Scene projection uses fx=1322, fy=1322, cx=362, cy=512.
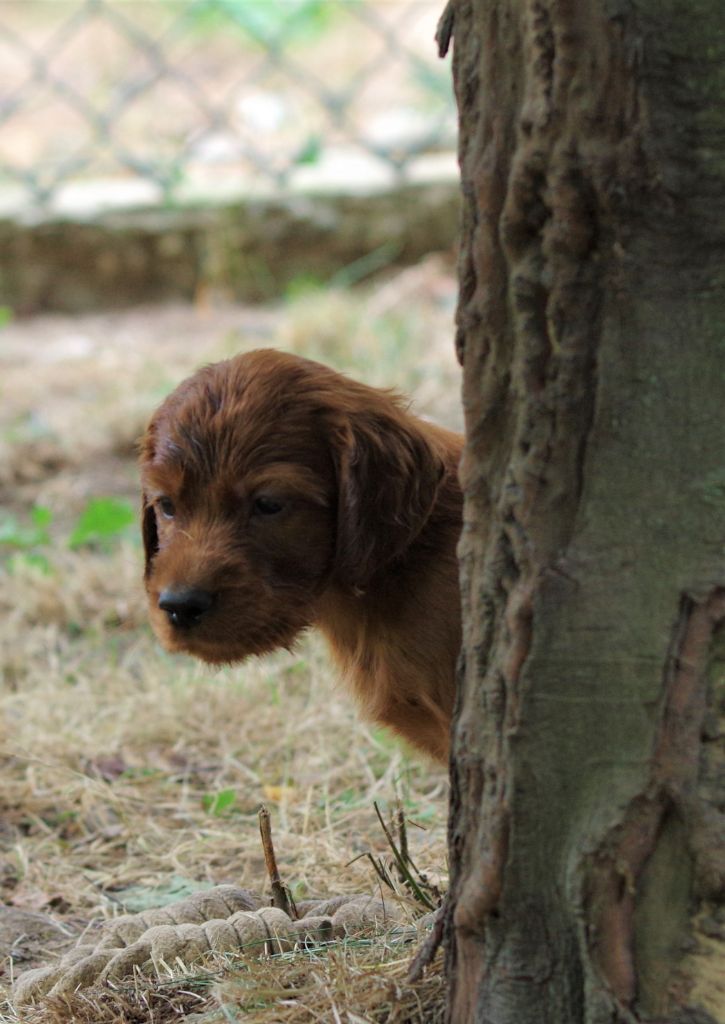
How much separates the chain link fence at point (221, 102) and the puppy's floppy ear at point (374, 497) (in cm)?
691

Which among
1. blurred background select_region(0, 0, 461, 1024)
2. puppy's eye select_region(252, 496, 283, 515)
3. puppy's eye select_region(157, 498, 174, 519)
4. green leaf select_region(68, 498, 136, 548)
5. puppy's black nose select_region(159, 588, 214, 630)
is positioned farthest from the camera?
green leaf select_region(68, 498, 136, 548)

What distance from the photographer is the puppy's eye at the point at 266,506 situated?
120 inches

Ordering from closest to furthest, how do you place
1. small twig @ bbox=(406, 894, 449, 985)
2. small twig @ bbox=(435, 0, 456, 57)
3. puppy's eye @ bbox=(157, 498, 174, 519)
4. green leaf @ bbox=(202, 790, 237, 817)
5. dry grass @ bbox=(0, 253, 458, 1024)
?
small twig @ bbox=(435, 0, 456, 57)
small twig @ bbox=(406, 894, 449, 985)
dry grass @ bbox=(0, 253, 458, 1024)
puppy's eye @ bbox=(157, 498, 174, 519)
green leaf @ bbox=(202, 790, 237, 817)

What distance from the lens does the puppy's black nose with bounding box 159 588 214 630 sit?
2914 millimetres

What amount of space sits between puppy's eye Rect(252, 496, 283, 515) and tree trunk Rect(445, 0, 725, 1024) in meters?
0.95

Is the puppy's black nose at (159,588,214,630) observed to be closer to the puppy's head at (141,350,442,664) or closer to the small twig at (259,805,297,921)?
the puppy's head at (141,350,442,664)

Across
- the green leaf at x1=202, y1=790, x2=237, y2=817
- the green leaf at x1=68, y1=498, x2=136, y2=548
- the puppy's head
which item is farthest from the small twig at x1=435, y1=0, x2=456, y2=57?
the green leaf at x1=68, y1=498, x2=136, y2=548

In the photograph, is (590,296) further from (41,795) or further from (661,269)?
(41,795)

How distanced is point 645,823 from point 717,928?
215 mm

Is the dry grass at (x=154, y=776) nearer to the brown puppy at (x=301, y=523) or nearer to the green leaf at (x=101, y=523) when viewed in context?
the green leaf at (x=101, y=523)

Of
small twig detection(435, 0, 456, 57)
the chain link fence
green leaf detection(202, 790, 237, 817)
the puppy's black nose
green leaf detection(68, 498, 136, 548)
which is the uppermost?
the chain link fence

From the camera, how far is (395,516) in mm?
3100

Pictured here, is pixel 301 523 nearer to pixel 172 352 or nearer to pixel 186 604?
pixel 186 604

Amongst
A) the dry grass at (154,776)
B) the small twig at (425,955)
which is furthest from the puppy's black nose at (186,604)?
the small twig at (425,955)
